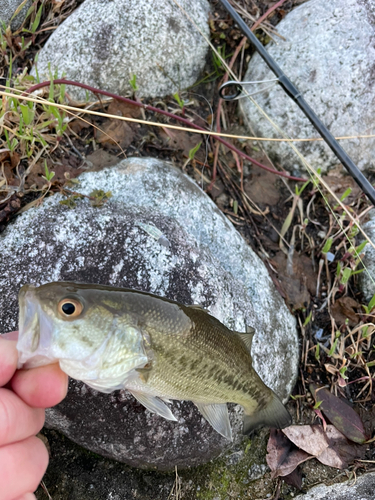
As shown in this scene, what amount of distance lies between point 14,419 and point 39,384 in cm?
19

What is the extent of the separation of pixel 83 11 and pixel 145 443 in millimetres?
4027

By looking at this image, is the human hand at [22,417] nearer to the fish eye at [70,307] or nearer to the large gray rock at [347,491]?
the fish eye at [70,307]

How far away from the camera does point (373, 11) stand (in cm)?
409

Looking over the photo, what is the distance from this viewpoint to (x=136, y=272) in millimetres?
2783

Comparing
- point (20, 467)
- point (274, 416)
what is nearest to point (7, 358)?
point (20, 467)

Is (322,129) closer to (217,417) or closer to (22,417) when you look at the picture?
(217,417)

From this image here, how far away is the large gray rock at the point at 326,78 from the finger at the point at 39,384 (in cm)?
332

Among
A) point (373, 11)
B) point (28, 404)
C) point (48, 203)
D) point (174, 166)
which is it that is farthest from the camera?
point (373, 11)

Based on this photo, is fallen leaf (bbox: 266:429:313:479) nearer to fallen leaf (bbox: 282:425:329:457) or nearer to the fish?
fallen leaf (bbox: 282:425:329:457)

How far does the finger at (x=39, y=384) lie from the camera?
1964 millimetres

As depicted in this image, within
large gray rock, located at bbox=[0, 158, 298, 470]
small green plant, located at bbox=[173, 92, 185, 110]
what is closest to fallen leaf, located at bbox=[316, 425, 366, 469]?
large gray rock, located at bbox=[0, 158, 298, 470]

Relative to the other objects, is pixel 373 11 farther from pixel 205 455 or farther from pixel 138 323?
pixel 205 455

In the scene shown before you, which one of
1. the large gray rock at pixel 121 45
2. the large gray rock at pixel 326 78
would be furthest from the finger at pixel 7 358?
the large gray rock at pixel 326 78

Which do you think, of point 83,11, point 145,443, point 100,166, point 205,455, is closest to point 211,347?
point 145,443
